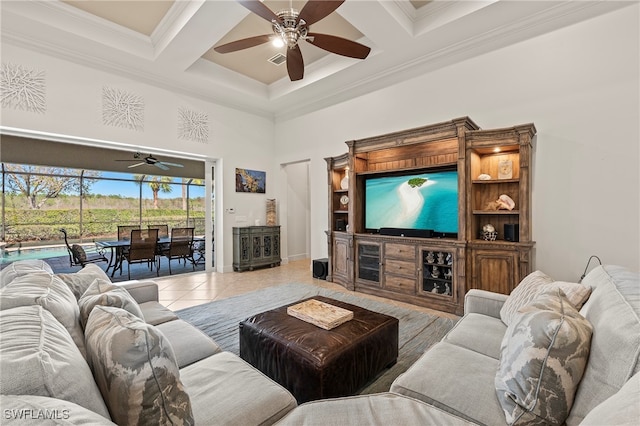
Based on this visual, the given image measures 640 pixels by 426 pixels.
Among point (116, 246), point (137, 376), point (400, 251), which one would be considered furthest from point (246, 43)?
point (116, 246)

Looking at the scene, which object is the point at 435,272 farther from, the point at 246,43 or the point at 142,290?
the point at 246,43

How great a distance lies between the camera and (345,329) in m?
2.00

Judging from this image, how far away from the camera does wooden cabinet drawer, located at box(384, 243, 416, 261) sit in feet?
12.6

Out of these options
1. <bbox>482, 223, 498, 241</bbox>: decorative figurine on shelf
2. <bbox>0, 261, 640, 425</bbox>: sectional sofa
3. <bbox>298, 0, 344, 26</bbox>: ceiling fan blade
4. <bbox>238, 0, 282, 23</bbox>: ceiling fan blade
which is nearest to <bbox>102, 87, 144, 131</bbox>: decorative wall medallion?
<bbox>238, 0, 282, 23</bbox>: ceiling fan blade

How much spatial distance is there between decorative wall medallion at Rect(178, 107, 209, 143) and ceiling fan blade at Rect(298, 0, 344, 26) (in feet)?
12.0

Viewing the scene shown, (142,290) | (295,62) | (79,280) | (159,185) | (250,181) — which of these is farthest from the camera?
(159,185)

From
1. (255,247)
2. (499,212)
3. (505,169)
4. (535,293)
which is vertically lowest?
(255,247)

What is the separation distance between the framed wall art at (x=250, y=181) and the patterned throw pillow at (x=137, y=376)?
17.7 feet

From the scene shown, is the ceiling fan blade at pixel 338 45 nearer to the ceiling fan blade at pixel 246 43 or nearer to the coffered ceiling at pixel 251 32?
the ceiling fan blade at pixel 246 43

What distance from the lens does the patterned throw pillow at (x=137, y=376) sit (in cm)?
82

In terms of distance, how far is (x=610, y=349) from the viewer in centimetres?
→ 98

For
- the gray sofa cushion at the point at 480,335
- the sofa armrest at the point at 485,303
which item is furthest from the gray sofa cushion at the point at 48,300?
the sofa armrest at the point at 485,303

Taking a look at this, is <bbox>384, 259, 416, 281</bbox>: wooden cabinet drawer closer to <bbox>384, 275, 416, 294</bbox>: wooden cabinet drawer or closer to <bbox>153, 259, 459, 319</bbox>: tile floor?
<bbox>384, 275, 416, 294</bbox>: wooden cabinet drawer
